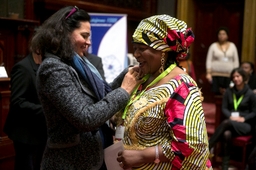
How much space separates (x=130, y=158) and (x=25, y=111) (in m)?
1.39

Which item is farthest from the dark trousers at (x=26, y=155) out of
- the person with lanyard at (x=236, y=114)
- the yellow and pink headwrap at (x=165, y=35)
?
the person with lanyard at (x=236, y=114)

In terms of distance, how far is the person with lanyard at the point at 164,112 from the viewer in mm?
1429

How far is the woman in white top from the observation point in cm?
608

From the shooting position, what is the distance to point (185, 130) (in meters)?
1.41

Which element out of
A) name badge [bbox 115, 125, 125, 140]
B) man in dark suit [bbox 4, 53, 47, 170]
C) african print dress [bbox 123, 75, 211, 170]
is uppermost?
african print dress [bbox 123, 75, 211, 170]

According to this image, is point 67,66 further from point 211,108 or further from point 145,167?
point 211,108

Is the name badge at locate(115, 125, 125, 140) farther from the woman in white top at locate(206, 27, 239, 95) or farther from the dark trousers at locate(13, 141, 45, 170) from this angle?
the woman in white top at locate(206, 27, 239, 95)

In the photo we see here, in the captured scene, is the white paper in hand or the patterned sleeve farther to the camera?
the white paper in hand

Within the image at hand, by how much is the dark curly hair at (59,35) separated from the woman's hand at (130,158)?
463mm

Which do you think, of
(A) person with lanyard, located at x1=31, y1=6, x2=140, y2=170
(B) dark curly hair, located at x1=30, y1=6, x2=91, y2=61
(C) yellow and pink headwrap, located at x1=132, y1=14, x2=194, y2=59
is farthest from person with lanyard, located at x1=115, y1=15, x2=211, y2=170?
(B) dark curly hair, located at x1=30, y1=6, x2=91, y2=61

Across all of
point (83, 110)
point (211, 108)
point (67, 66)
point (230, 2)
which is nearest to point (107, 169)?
point (83, 110)

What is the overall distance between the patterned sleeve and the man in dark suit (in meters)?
1.45

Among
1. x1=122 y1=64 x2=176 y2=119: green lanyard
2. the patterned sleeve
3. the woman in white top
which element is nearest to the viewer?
the patterned sleeve

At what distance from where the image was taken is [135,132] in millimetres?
1532
